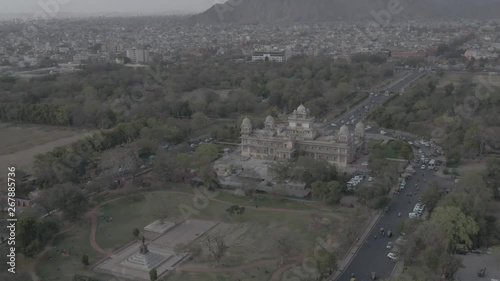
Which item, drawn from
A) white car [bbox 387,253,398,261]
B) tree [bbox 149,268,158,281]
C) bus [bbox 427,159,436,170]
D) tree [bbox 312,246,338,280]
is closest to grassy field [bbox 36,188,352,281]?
tree [bbox 149,268,158,281]

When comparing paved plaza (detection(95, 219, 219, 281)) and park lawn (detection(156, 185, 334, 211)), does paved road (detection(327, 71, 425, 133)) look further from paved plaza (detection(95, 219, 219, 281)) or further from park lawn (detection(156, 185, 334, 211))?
paved plaza (detection(95, 219, 219, 281))

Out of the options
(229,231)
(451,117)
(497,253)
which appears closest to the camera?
(497,253)

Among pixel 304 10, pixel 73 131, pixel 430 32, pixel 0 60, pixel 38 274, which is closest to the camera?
pixel 38 274

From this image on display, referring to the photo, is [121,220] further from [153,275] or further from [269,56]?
[269,56]

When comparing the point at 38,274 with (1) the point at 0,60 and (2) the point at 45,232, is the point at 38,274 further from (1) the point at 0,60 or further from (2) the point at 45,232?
(1) the point at 0,60

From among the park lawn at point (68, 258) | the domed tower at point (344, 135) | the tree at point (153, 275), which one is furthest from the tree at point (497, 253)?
the park lawn at point (68, 258)

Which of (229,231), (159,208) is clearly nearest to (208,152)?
(159,208)

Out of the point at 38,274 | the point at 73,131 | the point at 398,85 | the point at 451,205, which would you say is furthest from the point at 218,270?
the point at 398,85
